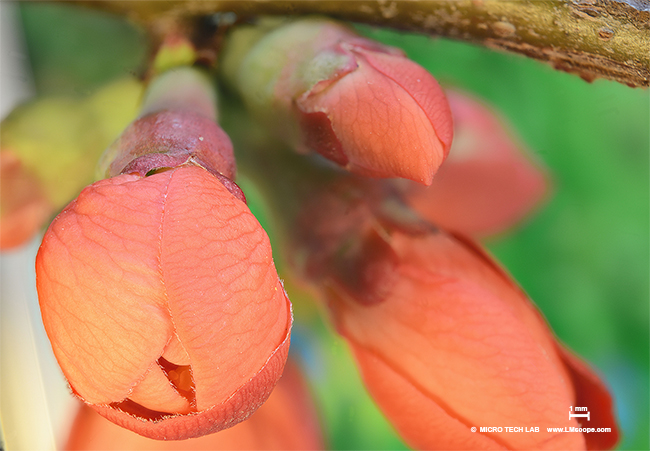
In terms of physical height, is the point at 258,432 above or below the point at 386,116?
below

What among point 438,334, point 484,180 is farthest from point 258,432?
point 484,180

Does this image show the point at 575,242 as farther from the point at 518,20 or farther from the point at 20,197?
the point at 20,197

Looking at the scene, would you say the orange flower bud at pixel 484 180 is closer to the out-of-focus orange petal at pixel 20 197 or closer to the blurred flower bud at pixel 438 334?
the blurred flower bud at pixel 438 334


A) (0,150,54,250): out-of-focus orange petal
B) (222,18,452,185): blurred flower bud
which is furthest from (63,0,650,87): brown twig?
(0,150,54,250): out-of-focus orange petal

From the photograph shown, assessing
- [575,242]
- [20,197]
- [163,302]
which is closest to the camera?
[163,302]

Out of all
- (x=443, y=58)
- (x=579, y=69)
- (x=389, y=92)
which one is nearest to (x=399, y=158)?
(x=389, y=92)

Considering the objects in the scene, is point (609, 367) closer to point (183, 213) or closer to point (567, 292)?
point (567, 292)

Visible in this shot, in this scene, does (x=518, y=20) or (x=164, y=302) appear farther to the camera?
(x=518, y=20)

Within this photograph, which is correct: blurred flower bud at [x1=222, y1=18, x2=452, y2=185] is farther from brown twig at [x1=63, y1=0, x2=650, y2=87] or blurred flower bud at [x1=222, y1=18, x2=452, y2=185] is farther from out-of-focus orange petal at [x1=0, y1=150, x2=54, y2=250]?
out-of-focus orange petal at [x1=0, y1=150, x2=54, y2=250]
